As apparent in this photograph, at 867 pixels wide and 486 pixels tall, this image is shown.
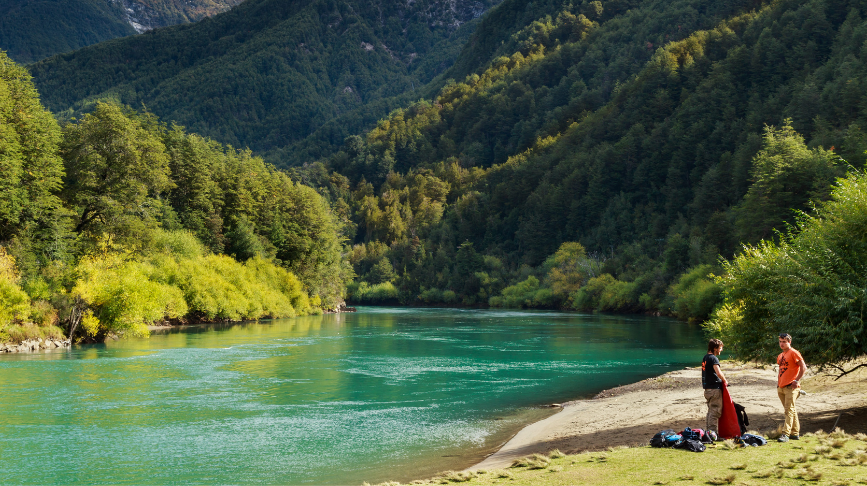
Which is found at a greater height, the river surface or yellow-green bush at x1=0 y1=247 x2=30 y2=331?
yellow-green bush at x1=0 y1=247 x2=30 y2=331

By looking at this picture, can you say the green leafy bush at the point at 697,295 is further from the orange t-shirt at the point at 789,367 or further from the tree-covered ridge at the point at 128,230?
the tree-covered ridge at the point at 128,230

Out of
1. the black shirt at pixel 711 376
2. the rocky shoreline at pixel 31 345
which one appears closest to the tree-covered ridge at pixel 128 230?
the rocky shoreline at pixel 31 345

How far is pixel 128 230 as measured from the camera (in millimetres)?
71125

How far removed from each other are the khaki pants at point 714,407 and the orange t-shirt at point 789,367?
5.12 feet

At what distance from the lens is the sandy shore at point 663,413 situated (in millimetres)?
20859

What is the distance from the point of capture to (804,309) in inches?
853

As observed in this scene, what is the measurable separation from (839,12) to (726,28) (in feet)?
92.1

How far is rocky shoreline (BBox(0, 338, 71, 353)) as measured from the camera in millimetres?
49791

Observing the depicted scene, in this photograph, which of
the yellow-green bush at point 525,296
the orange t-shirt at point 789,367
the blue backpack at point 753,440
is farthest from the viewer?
the yellow-green bush at point 525,296

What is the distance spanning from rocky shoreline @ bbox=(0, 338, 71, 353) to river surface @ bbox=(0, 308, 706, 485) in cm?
171

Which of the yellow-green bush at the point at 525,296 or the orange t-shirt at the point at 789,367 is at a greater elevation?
the yellow-green bush at the point at 525,296

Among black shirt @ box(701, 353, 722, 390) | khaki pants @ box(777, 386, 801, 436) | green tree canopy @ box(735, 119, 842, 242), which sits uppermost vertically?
green tree canopy @ box(735, 119, 842, 242)

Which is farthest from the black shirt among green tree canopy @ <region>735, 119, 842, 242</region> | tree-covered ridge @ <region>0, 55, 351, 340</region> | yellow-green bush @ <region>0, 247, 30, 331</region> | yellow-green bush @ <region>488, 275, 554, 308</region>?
yellow-green bush @ <region>488, 275, 554, 308</region>

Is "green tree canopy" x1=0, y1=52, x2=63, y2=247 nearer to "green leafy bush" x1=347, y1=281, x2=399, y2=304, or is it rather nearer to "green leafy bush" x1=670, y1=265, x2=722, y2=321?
"green leafy bush" x1=670, y1=265, x2=722, y2=321
